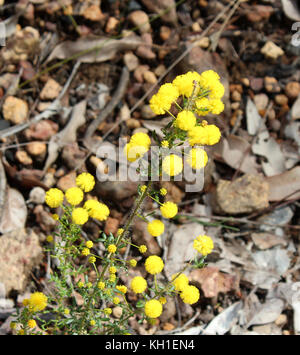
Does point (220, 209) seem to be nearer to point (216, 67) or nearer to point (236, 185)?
point (236, 185)

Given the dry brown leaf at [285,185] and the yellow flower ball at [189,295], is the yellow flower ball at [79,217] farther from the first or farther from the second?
the dry brown leaf at [285,185]

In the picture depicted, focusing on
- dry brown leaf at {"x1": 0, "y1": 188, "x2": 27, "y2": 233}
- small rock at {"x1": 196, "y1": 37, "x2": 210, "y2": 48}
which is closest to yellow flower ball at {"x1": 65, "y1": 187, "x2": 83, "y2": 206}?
dry brown leaf at {"x1": 0, "y1": 188, "x2": 27, "y2": 233}

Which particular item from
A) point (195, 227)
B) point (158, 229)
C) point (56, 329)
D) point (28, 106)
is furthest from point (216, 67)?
point (56, 329)

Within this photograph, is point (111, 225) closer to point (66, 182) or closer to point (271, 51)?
point (66, 182)

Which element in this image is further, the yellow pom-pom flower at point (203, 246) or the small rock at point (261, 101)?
the small rock at point (261, 101)

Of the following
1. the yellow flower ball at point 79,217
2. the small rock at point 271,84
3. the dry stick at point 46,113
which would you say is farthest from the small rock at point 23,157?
the small rock at point 271,84

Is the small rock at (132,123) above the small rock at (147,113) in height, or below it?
below

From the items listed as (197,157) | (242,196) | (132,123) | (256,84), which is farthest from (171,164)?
(256,84)

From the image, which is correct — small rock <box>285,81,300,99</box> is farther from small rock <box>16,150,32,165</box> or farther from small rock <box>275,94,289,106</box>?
small rock <box>16,150,32,165</box>
